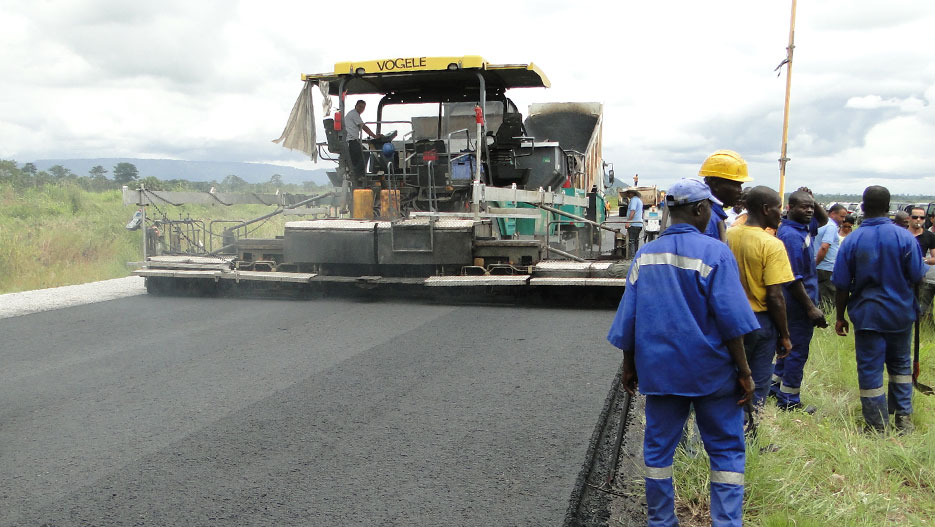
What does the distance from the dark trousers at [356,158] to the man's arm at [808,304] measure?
590cm

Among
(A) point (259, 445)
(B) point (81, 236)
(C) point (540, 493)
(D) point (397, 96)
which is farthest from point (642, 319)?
(B) point (81, 236)

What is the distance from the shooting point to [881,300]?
4320 millimetres

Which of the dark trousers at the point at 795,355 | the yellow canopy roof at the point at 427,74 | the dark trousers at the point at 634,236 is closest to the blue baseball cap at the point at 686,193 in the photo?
the dark trousers at the point at 795,355

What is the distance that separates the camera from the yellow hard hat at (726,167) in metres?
3.32

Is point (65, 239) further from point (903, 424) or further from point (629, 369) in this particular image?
point (903, 424)

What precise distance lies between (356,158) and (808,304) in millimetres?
6139

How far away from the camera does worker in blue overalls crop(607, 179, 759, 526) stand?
102 inches

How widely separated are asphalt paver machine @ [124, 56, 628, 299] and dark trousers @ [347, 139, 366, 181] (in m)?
0.03

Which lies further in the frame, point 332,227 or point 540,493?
point 332,227

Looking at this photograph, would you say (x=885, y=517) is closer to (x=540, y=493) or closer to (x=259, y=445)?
(x=540, y=493)

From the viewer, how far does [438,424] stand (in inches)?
162

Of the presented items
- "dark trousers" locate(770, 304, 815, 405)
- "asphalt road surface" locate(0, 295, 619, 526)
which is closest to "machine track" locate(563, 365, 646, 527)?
"asphalt road surface" locate(0, 295, 619, 526)

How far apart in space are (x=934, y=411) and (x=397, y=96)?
7.00 m

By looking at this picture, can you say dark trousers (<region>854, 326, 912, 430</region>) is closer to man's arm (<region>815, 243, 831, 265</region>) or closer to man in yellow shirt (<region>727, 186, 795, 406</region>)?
man in yellow shirt (<region>727, 186, 795, 406</region>)
